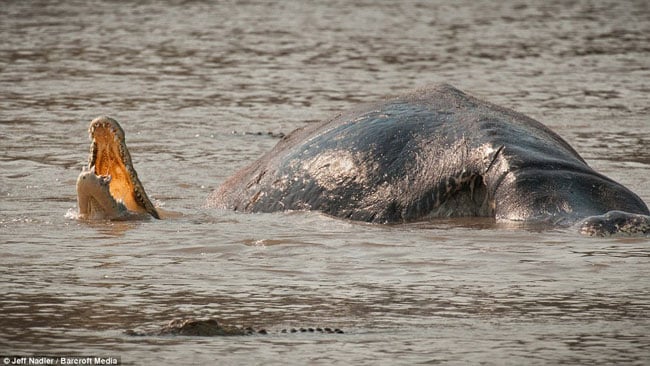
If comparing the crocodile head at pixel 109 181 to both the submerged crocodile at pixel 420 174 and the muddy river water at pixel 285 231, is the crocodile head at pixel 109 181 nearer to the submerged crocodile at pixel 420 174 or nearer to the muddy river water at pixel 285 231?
the submerged crocodile at pixel 420 174

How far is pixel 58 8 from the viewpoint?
28906 mm

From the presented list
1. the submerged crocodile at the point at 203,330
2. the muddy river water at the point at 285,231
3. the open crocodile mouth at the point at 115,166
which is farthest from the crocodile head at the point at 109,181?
the submerged crocodile at the point at 203,330

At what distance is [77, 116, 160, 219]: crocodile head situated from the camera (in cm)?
908

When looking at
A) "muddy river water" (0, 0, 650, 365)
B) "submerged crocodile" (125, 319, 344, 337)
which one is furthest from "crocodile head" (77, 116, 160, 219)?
"submerged crocodile" (125, 319, 344, 337)

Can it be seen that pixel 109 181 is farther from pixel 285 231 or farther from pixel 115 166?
pixel 285 231

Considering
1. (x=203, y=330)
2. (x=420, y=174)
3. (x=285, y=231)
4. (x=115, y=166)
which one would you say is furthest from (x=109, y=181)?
(x=203, y=330)

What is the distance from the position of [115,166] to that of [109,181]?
38 cm

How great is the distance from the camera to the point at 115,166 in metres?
9.43

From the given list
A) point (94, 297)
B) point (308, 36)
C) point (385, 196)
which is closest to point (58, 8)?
point (308, 36)

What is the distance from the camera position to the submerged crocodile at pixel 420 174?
8438 mm

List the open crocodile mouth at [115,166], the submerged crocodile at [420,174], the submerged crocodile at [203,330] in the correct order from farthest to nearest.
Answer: the open crocodile mouth at [115,166]
the submerged crocodile at [420,174]
the submerged crocodile at [203,330]

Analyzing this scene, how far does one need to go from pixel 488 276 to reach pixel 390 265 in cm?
55

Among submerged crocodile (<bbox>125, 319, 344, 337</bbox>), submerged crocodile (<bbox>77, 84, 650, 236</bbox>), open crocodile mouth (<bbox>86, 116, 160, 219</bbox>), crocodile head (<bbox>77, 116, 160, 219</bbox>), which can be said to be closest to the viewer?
submerged crocodile (<bbox>125, 319, 344, 337</bbox>)

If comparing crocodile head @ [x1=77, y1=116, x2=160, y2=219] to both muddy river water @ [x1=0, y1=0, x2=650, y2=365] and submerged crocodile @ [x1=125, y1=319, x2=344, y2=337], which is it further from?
submerged crocodile @ [x1=125, y1=319, x2=344, y2=337]
